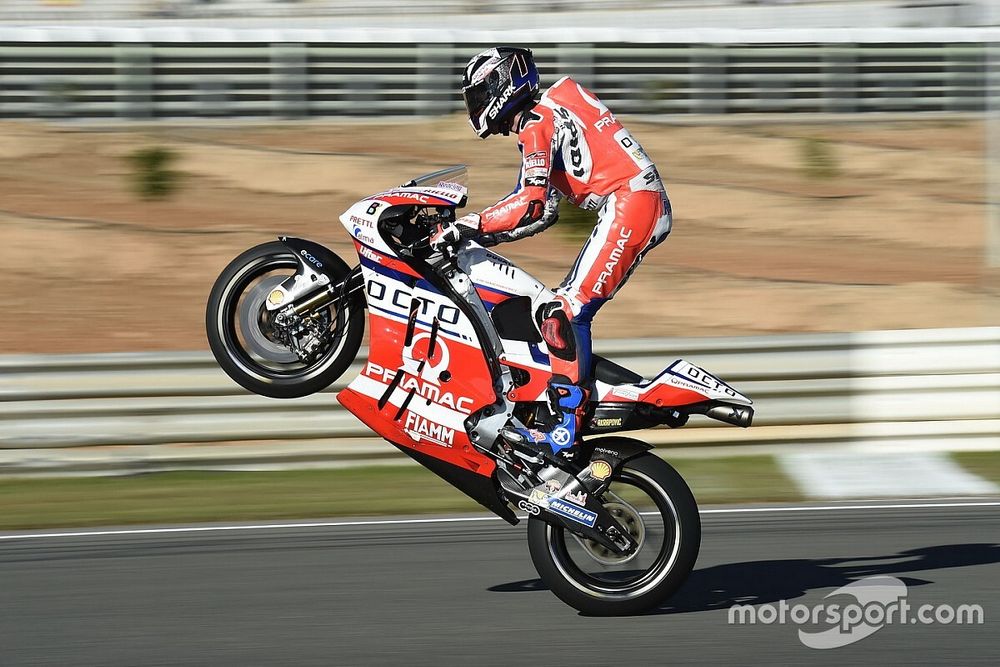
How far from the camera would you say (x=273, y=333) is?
5777 millimetres

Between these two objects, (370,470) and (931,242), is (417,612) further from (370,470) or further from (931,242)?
(931,242)

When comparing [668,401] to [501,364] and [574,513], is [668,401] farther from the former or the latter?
[501,364]

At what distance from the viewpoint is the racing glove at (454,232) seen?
5516mm

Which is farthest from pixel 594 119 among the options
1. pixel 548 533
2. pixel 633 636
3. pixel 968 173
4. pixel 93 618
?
pixel 968 173

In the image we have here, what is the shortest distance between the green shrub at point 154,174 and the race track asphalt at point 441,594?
9.99 m

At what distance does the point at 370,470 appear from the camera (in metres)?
8.92

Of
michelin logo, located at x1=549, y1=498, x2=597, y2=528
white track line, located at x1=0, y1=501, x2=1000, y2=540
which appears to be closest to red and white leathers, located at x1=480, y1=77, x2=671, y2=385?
michelin logo, located at x1=549, y1=498, x2=597, y2=528

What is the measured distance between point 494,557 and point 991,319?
6.87 metres

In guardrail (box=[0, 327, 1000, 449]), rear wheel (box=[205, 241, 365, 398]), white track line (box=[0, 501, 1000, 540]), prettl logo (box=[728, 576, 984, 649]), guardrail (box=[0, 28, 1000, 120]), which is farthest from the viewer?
guardrail (box=[0, 28, 1000, 120])

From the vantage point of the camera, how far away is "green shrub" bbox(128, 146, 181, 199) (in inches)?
661

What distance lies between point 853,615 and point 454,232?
2.26 m

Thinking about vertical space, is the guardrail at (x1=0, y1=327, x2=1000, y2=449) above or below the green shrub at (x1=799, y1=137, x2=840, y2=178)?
below

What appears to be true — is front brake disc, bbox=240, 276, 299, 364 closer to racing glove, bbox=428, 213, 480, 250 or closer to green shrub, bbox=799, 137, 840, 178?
racing glove, bbox=428, 213, 480, 250

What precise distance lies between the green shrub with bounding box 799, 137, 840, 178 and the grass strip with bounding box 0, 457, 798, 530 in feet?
34.1
